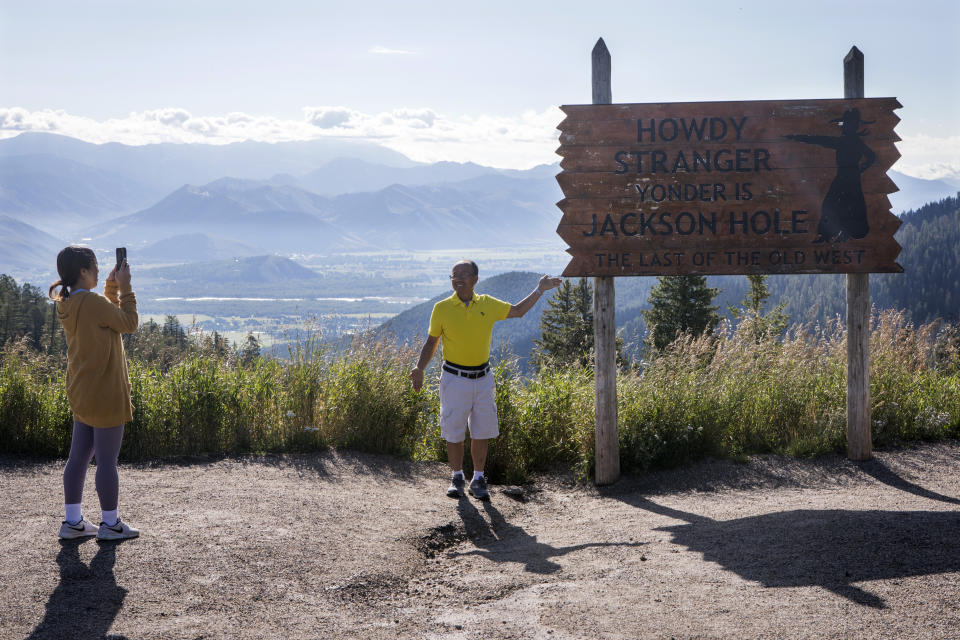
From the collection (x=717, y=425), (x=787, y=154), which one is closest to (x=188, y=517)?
(x=717, y=425)

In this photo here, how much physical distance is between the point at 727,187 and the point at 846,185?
1.04m

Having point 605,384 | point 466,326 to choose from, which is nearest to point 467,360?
point 466,326

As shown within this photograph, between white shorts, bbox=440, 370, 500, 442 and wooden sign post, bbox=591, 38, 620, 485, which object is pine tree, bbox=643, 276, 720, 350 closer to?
wooden sign post, bbox=591, 38, 620, 485

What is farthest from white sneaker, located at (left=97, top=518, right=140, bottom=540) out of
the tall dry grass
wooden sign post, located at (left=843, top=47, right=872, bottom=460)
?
wooden sign post, located at (left=843, top=47, right=872, bottom=460)

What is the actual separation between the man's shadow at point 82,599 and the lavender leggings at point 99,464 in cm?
30

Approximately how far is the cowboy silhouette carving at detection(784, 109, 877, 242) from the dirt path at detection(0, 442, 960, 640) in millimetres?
2192

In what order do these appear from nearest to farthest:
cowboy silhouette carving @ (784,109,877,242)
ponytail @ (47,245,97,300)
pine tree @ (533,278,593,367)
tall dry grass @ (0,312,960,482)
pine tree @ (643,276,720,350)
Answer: ponytail @ (47,245,97,300) → cowboy silhouette carving @ (784,109,877,242) → tall dry grass @ (0,312,960,482) → pine tree @ (643,276,720,350) → pine tree @ (533,278,593,367)

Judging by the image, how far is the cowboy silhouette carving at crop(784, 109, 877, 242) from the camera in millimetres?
6477

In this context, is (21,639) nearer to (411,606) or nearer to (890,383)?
(411,606)

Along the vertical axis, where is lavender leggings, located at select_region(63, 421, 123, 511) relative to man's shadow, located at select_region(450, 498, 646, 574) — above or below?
above

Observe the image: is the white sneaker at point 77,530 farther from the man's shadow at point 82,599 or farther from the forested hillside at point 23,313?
the forested hillside at point 23,313

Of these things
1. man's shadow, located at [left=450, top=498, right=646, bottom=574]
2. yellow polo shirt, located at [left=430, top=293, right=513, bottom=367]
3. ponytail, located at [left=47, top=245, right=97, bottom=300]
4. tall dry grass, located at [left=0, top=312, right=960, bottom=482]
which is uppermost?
ponytail, located at [left=47, top=245, right=97, bottom=300]

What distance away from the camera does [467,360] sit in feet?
19.6

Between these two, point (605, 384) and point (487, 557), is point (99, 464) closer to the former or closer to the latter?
point (487, 557)
